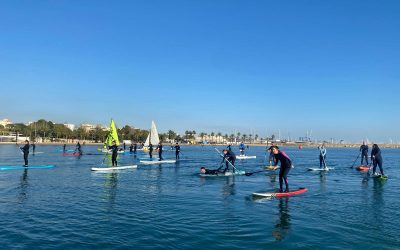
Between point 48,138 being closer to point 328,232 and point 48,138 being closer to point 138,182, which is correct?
point 138,182

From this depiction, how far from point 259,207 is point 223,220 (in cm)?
291

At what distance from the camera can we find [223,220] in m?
13.0

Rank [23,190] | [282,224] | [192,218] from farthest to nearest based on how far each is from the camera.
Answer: [23,190], [192,218], [282,224]

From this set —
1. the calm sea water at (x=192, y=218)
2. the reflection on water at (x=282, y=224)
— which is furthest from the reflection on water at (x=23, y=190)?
the reflection on water at (x=282, y=224)

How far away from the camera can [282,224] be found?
1251cm

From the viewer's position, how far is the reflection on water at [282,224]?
1118 centimetres

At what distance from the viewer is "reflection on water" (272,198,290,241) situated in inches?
440

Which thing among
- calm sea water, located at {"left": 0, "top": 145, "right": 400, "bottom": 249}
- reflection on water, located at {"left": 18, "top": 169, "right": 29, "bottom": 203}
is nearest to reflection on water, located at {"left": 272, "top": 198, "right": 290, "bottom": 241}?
calm sea water, located at {"left": 0, "top": 145, "right": 400, "bottom": 249}

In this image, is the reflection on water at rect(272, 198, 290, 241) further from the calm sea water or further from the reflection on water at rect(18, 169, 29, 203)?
the reflection on water at rect(18, 169, 29, 203)

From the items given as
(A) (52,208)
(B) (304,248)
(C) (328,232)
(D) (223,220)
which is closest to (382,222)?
(C) (328,232)

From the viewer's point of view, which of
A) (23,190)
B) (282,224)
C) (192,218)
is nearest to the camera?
(282,224)

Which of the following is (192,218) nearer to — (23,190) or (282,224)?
(282,224)

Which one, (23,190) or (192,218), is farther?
(23,190)

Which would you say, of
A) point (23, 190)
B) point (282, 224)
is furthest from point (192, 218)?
point (23, 190)
